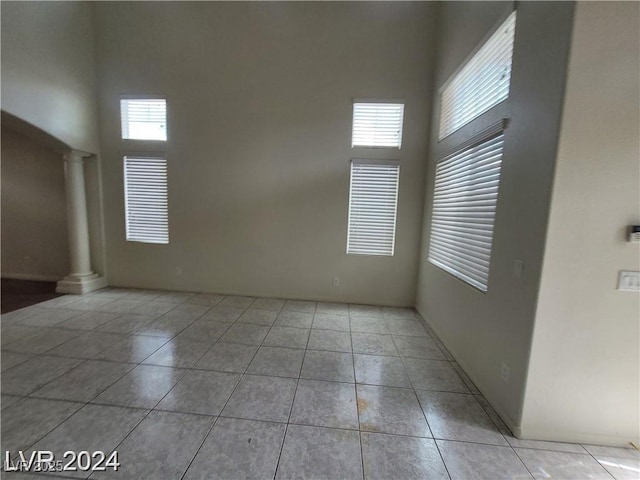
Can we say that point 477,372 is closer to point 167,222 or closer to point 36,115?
point 167,222

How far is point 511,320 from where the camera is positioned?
1763 millimetres

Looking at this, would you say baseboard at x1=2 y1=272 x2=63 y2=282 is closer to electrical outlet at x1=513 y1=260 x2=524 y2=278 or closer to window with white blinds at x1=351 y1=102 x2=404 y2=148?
window with white blinds at x1=351 y1=102 x2=404 y2=148

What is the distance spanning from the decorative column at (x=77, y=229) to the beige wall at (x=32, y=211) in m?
0.78

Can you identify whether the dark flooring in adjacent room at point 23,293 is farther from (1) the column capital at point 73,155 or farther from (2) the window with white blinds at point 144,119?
(2) the window with white blinds at point 144,119

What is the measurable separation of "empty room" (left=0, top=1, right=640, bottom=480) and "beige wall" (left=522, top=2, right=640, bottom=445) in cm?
1

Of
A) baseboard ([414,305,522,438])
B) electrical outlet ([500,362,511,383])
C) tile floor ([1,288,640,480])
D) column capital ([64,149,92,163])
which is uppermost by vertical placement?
column capital ([64,149,92,163])

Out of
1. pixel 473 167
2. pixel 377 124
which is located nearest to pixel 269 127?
pixel 377 124

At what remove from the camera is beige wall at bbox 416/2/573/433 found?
1502 millimetres

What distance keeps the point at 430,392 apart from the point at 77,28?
656 cm

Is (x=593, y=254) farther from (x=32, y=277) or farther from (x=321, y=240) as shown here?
(x=32, y=277)

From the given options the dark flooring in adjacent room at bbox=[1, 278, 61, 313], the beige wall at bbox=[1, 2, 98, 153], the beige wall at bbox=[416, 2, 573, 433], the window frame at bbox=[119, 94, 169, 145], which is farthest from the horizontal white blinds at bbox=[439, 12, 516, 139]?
the dark flooring in adjacent room at bbox=[1, 278, 61, 313]

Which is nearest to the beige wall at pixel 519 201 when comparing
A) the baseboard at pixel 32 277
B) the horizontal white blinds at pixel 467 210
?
the horizontal white blinds at pixel 467 210

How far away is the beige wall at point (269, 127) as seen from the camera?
361 cm

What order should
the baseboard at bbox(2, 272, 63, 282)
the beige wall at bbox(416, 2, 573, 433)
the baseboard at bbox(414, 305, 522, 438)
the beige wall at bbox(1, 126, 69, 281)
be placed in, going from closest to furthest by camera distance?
the beige wall at bbox(416, 2, 573, 433) < the baseboard at bbox(414, 305, 522, 438) < the beige wall at bbox(1, 126, 69, 281) < the baseboard at bbox(2, 272, 63, 282)
